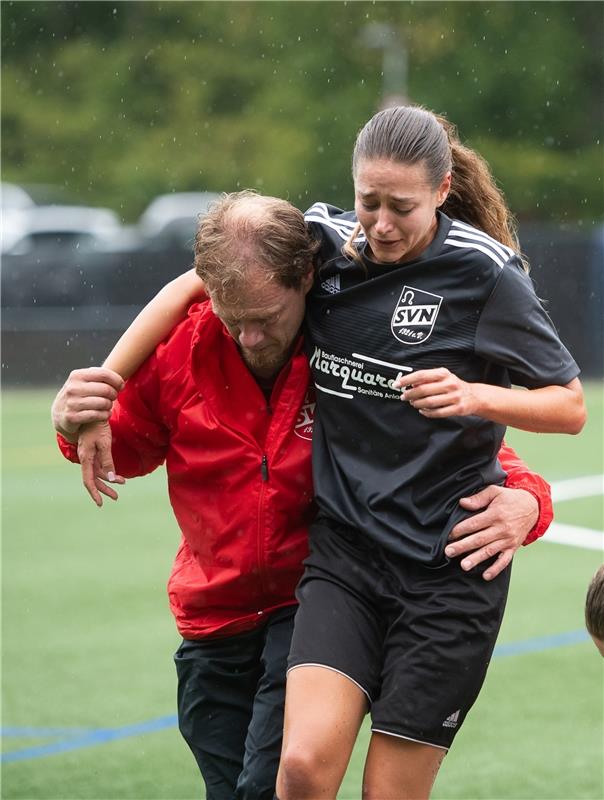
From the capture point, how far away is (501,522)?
149 inches

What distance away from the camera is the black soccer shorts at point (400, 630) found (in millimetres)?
3635

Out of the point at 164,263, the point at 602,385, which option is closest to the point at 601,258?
the point at 602,385

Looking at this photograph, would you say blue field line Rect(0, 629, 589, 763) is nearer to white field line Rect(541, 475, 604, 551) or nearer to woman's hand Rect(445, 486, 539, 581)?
woman's hand Rect(445, 486, 539, 581)

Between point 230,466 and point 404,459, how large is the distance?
22.1 inches

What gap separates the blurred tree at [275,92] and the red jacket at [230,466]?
27.1 metres

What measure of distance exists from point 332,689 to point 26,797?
2.22m

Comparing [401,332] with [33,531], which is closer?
[401,332]

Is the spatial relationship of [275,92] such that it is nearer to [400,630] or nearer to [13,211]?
[13,211]

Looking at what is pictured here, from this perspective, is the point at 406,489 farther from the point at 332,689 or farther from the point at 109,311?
the point at 109,311

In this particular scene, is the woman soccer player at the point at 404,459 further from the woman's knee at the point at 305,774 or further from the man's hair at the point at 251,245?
the man's hair at the point at 251,245

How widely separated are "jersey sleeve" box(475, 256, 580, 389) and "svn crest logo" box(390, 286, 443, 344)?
0.14 metres

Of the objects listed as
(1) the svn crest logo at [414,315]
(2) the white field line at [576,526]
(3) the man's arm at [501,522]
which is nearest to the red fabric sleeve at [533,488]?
(3) the man's arm at [501,522]

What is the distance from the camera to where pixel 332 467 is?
3.86m

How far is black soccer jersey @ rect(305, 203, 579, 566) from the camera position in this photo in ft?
12.0
